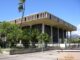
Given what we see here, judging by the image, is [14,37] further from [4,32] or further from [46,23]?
[46,23]

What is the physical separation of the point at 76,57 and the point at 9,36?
2679 cm

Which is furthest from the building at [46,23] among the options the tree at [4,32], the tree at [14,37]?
the tree at [14,37]

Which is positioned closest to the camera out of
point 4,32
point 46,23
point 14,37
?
point 14,37

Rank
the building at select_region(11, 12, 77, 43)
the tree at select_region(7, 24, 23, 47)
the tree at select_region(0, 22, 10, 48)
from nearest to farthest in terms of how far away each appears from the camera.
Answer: the tree at select_region(7, 24, 23, 47), the tree at select_region(0, 22, 10, 48), the building at select_region(11, 12, 77, 43)

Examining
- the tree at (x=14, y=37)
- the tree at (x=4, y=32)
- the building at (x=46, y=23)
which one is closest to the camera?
the tree at (x=14, y=37)

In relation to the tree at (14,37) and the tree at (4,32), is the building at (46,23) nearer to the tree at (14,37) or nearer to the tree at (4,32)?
the tree at (4,32)

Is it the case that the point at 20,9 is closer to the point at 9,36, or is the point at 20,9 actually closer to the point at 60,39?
the point at 9,36

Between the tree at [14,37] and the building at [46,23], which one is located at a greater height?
the building at [46,23]

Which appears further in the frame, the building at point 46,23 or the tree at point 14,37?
the building at point 46,23

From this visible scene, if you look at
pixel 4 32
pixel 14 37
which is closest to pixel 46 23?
pixel 4 32

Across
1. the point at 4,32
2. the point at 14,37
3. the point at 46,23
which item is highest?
the point at 46,23

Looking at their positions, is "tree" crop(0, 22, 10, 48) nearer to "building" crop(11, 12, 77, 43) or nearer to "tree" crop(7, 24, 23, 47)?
"tree" crop(7, 24, 23, 47)

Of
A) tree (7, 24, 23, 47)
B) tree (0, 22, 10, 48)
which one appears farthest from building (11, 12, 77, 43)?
tree (7, 24, 23, 47)

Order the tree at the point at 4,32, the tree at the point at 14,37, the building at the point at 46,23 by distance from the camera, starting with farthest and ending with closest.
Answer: the building at the point at 46,23, the tree at the point at 4,32, the tree at the point at 14,37
